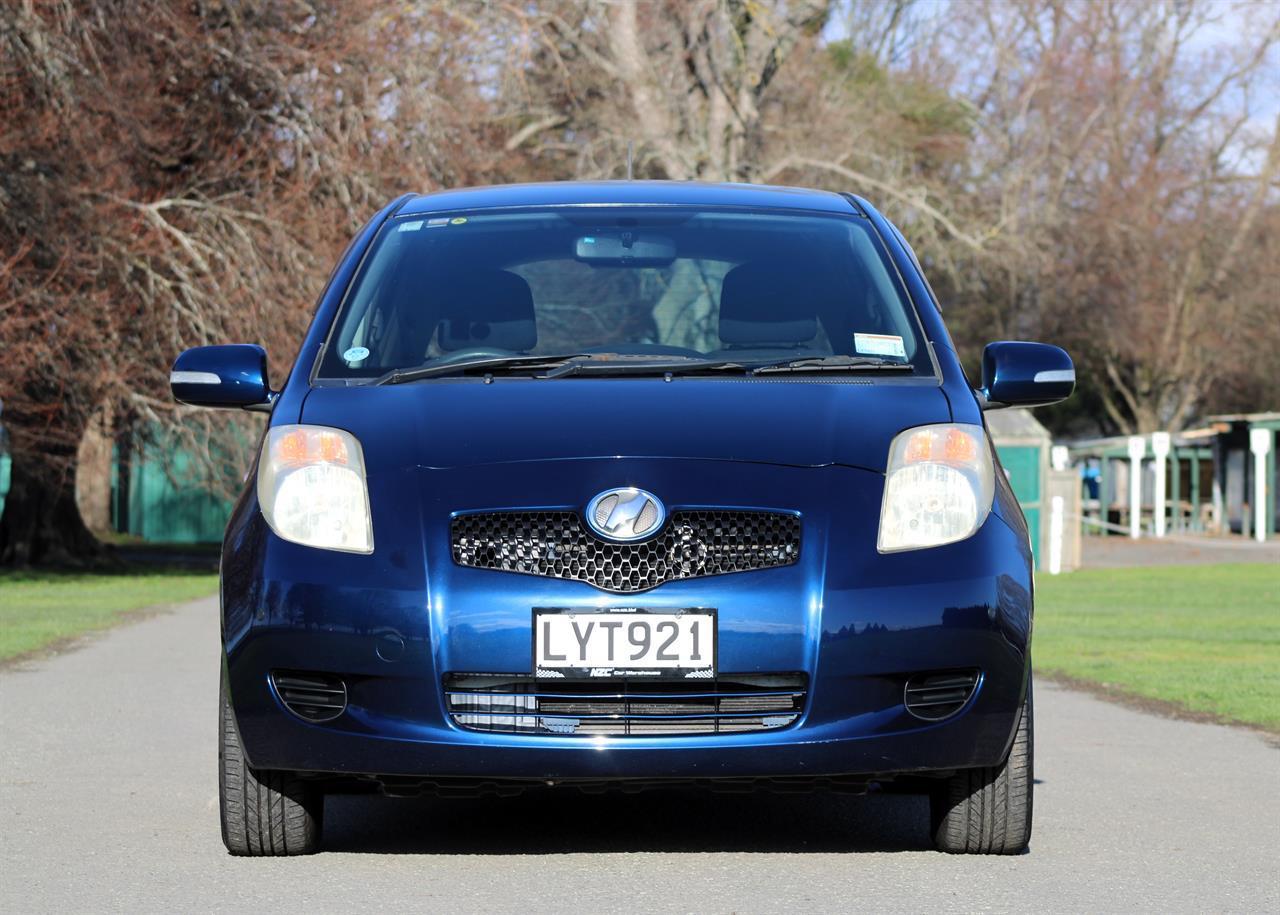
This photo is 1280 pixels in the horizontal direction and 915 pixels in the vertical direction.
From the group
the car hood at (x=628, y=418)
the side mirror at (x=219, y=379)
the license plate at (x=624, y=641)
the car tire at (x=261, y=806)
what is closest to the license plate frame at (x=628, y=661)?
the license plate at (x=624, y=641)

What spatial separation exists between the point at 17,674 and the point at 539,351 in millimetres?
6678

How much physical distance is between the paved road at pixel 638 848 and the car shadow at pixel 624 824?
0.01 m

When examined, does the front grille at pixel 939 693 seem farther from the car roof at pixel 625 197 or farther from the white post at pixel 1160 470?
the white post at pixel 1160 470

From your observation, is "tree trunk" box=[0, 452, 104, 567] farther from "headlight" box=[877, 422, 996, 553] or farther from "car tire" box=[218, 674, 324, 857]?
"headlight" box=[877, 422, 996, 553]

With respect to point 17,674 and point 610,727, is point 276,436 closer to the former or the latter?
point 610,727

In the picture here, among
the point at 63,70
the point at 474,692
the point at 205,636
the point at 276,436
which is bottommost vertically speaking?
the point at 205,636

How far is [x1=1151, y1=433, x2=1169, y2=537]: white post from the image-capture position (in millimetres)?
44781

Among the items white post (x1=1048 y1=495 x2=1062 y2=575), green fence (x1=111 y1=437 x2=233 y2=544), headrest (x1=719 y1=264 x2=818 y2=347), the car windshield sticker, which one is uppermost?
headrest (x1=719 y1=264 x2=818 y2=347)

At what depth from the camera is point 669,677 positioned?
518cm

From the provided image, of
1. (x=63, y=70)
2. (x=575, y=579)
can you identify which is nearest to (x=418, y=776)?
(x=575, y=579)

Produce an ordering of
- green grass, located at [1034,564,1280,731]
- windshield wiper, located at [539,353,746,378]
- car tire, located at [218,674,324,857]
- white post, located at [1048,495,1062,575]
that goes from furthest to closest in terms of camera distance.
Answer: white post, located at [1048,495,1062,575] → green grass, located at [1034,564,1280,731] → windshield wiper, located at [539,353,746,378] → car tire, located at [218,674,324,857]

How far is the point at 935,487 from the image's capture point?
5.45 m

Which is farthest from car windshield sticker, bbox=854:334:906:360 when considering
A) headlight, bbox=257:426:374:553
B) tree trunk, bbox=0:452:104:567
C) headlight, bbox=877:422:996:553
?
tree trunk, bbox=0:452:104:567

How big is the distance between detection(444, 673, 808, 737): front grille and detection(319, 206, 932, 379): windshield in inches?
39.1
